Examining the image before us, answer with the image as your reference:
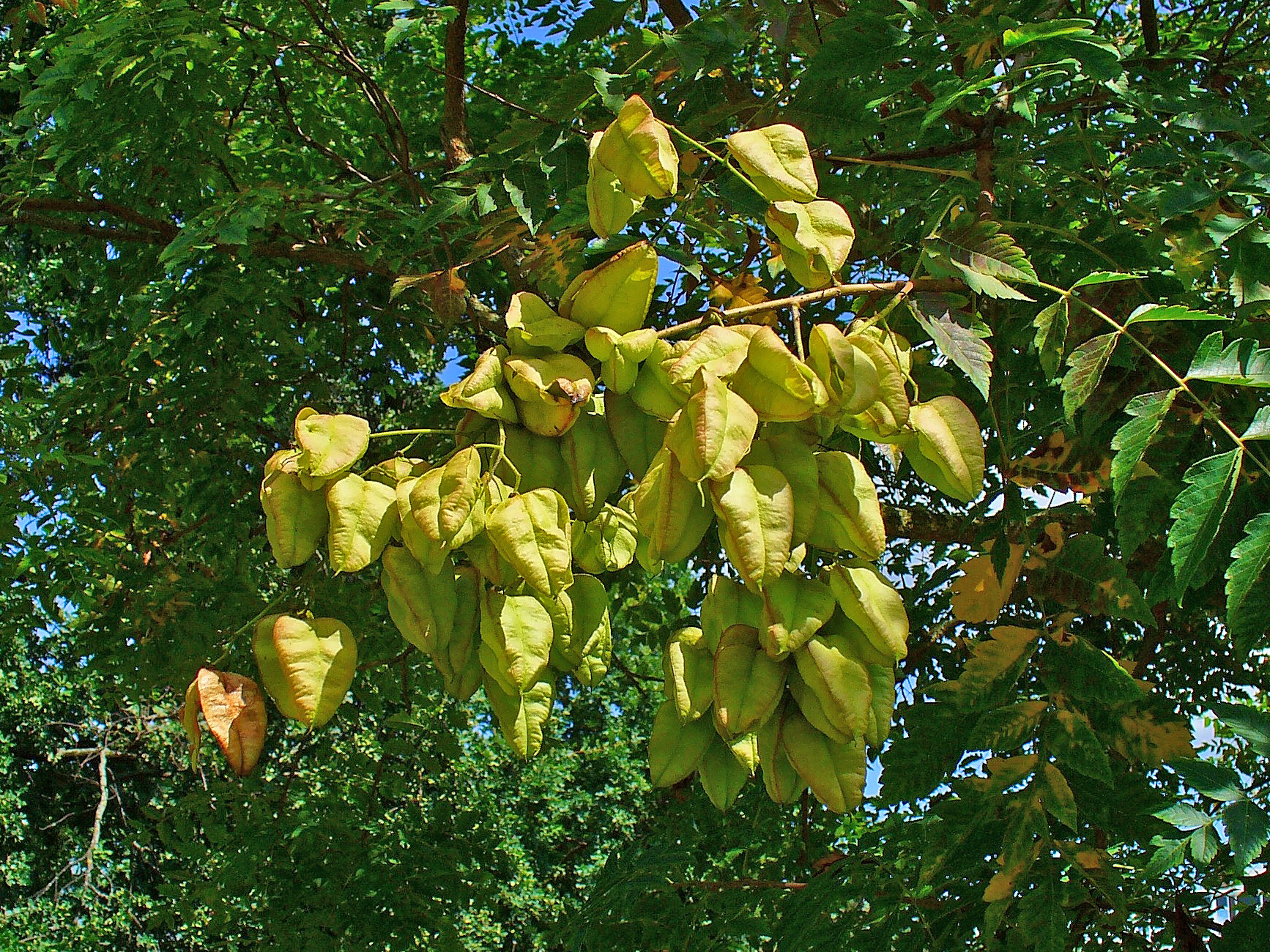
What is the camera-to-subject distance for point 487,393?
1.17 meters

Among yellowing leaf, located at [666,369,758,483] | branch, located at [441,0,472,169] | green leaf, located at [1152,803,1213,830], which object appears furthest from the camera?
branch, located at [441,0,472,169]

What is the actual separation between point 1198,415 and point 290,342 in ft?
10.2

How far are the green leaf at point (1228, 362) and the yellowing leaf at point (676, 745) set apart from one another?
805 millimetres

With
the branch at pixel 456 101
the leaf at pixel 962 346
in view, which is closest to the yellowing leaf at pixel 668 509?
the leaf at pixel 962 346

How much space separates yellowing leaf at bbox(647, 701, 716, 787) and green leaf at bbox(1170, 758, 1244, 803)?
2.40ft

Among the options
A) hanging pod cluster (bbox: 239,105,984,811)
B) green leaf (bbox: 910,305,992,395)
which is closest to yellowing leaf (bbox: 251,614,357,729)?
hanging pod cluster (bbox: 239,105,984,811)

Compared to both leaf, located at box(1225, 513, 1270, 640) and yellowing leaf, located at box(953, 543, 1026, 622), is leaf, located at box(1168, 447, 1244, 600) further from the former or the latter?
yellowing leaf, located at box(953, 543, 1026, 622)

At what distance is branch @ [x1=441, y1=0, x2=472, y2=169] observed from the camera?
2.99 metres

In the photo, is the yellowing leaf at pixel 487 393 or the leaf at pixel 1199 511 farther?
the leaf at pixel 1199 511

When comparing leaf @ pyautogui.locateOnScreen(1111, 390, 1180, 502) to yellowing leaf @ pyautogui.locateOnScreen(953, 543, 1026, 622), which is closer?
leaf @ pyautogui.locateOnScreen(1111, 390, 1180, 502)

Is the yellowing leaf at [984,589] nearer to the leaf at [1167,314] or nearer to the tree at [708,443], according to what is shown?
the tree at [708,443]

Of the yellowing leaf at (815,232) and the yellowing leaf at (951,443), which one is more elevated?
the yellowing leaf at (815,232)

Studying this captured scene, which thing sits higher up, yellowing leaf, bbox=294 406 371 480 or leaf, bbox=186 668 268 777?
yellowing leaf, bbox=294 406 371 480

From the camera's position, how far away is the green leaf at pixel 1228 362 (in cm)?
144
